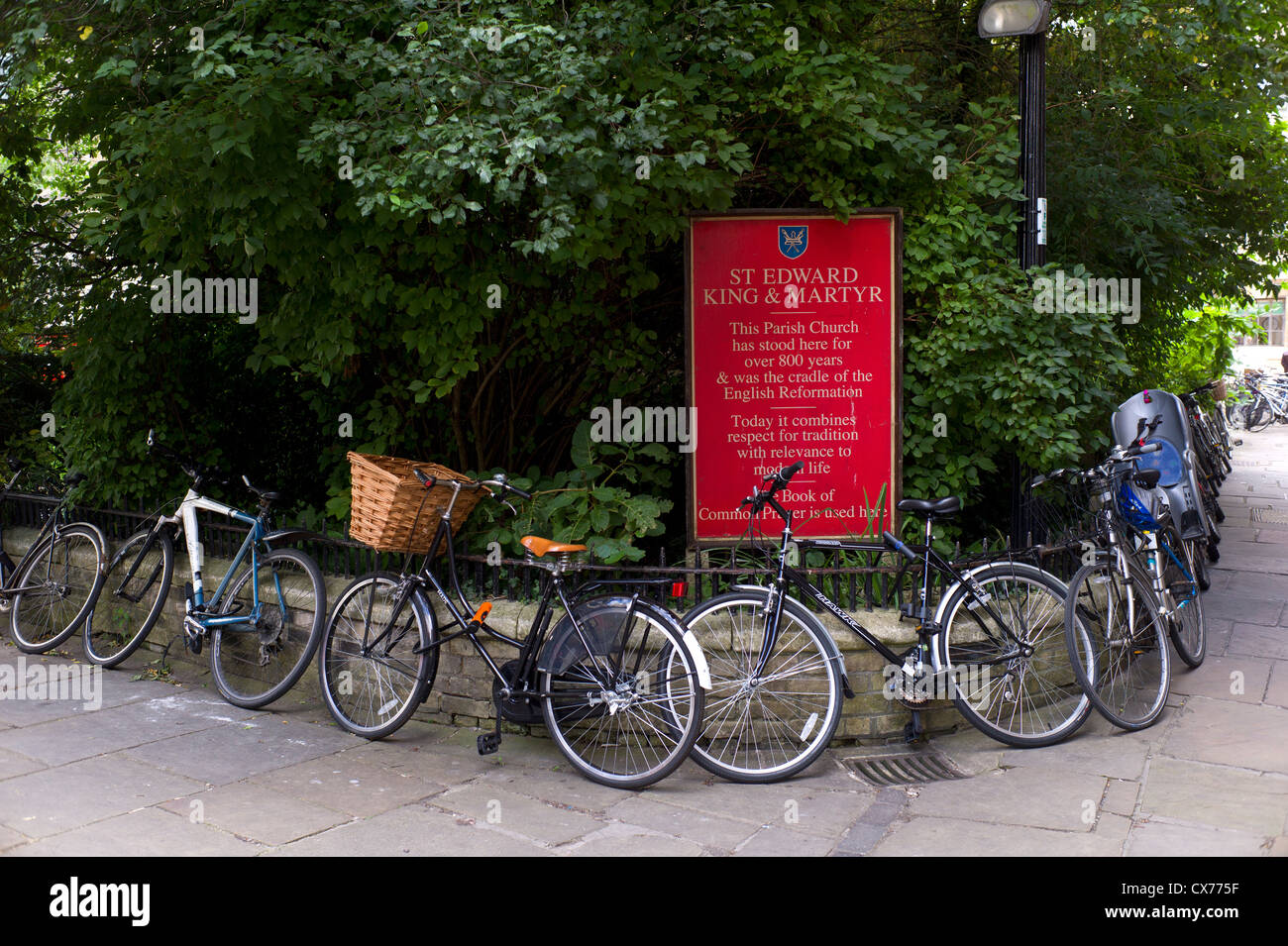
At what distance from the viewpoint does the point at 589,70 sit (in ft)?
16.3

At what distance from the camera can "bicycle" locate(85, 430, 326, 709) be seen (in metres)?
6.01

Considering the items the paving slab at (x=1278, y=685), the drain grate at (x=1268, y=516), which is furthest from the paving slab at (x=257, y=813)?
the drain grate at (x=1268, y=516)

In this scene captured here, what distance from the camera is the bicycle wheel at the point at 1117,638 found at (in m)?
5.30

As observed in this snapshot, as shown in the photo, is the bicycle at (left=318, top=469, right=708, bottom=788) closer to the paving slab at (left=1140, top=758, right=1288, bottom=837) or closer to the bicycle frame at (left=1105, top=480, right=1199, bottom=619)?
the paving slab at (left=1140, top=758, right=1288, bottom=837)

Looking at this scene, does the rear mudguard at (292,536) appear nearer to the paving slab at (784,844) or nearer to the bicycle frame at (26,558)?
the bicycle frame at (26,558)

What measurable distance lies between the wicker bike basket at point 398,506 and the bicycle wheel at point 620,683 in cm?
91

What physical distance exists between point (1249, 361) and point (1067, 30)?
30432 mm

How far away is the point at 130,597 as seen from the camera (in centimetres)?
683

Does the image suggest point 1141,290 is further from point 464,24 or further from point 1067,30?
point 464,24

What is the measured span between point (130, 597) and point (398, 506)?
249cm

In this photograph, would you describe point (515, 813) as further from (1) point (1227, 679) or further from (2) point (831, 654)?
(1) point (1227, 679)

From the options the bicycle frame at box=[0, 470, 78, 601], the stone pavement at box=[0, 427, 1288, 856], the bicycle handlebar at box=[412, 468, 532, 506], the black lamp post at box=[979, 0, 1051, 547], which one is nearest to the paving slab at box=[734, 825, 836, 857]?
the stone pavement at box=[0, 427, 1288, 856]

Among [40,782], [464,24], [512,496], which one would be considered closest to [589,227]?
[464,24]

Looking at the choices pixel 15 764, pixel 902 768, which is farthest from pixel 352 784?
pixel 902 768
